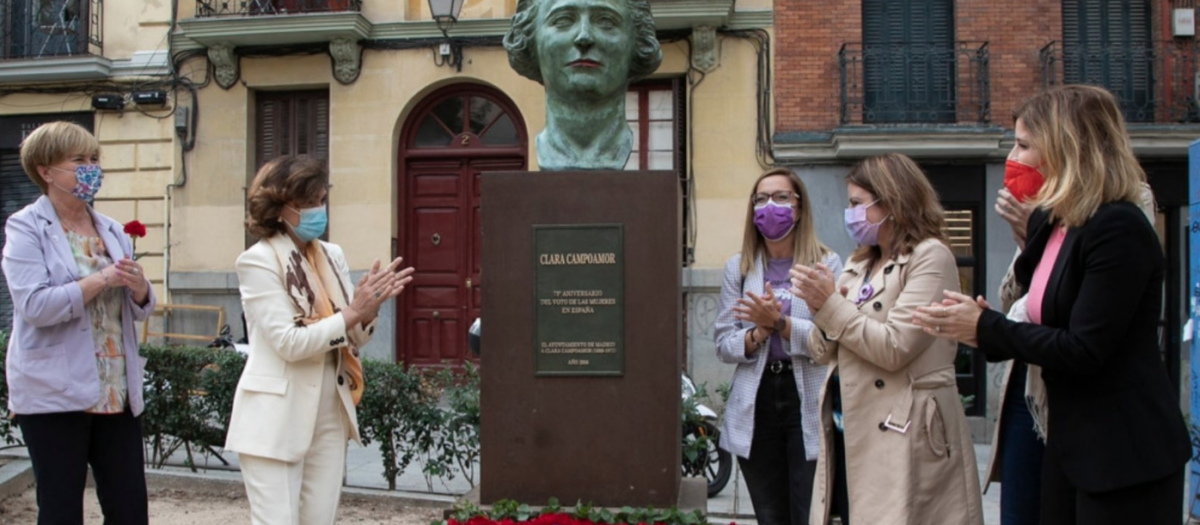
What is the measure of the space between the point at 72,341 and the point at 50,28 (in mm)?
11776

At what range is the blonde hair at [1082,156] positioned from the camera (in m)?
2.70

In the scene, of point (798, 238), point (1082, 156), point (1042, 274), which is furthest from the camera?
point (798, 238)

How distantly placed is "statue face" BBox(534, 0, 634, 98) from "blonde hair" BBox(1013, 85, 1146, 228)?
1.93 m

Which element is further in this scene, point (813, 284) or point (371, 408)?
point (371, 408)

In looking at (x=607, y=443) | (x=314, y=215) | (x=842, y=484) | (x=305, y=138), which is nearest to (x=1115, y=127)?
(x=842, y=484)

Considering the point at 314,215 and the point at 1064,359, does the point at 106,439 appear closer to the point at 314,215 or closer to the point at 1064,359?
the point at 314,215

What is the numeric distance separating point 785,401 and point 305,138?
10.6 metres

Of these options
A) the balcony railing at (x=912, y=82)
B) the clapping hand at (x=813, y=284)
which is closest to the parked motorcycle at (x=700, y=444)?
the clapping hand at (x=813, y=284)

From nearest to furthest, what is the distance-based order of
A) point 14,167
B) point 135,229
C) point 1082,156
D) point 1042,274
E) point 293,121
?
point 1082,156, point 1042,274, point 135,229, point 293,121, point 14,167

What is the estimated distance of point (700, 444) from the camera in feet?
18.9

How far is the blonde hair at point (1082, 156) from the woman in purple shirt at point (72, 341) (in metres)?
3.16

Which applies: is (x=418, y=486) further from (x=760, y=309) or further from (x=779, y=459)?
(x=760, y=309)

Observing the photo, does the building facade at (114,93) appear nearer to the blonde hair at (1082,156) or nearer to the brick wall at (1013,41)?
the brick wall at (1013,41)

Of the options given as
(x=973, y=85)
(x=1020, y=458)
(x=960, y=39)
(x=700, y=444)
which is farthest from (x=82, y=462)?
(x=960, y=39)
